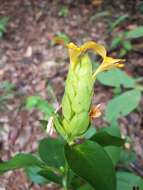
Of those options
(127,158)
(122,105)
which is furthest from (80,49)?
(122,105)

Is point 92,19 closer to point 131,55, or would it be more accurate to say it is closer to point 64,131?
point 131,55

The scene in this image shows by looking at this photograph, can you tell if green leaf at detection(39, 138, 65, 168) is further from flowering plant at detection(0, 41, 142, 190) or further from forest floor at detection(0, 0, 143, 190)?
forest floor at detection(0, 0, 143, 190)

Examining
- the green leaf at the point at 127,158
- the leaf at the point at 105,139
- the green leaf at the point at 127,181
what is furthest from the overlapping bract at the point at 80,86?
the green leaf at the point at 127,158

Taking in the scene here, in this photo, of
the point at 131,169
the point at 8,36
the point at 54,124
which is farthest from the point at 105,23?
the point at 54,124

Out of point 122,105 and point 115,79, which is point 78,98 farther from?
point 115,79

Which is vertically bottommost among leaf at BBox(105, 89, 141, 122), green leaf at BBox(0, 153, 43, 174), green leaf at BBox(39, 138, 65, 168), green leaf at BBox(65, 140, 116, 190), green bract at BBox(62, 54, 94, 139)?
leaf at BBox(105, 89, 141, 122)

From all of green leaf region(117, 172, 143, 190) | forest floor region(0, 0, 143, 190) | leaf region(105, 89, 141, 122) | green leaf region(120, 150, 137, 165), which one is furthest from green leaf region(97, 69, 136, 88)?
green leaf region(117, 172, 143, 190)
